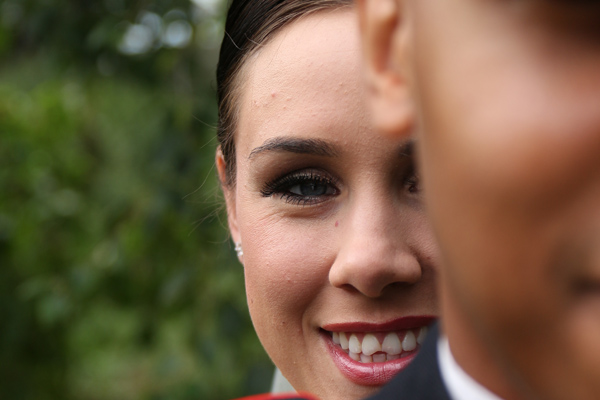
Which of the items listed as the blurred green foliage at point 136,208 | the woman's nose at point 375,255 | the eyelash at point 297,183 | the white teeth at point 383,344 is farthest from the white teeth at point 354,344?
the blurred green foliage at point 136,208

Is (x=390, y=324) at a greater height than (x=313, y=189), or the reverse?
(x=313, y=189)

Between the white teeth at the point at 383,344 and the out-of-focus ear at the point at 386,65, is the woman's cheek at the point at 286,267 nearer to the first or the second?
the white teeth at the point at 383,344

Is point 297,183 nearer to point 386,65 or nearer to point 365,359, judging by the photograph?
point 365,359

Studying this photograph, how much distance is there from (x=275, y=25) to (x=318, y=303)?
1.67 ft

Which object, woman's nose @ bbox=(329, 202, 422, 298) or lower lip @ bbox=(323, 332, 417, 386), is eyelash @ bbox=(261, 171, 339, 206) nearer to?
woman's nose @ bbox=(329, 202, 422, 298)

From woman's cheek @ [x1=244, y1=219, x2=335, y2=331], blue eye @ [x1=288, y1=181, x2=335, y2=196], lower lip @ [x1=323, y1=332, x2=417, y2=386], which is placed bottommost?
lower lip @ [x1=323, y1=332, x2=417, y2=386]

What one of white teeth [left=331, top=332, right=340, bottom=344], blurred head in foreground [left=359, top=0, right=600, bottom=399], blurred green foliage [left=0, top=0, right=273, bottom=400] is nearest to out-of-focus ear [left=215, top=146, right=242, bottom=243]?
white teeth [left=331, top=332, right=340, bottom=344]

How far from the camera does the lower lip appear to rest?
110cm

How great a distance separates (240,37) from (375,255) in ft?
1.93

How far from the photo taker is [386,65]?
67cm

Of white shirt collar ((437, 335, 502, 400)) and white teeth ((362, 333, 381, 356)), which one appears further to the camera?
white teeth ((362, 333, 381, 356))

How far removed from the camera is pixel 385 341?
110cm

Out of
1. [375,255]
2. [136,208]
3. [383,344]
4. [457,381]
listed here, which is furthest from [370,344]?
[136,208]

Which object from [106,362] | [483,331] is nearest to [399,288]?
[483,331]
